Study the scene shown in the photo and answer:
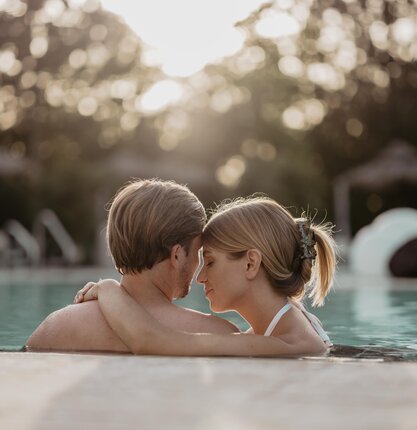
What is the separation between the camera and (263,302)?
11.7ft

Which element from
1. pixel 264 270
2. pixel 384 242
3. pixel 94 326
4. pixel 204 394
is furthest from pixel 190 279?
pixel 384 242

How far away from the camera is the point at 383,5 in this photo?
70.7 ft

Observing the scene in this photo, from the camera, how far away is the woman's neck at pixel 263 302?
3.57m

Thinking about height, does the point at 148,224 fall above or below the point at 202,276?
above

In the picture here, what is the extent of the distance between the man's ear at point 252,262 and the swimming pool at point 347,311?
49 cm

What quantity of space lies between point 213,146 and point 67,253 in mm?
8089

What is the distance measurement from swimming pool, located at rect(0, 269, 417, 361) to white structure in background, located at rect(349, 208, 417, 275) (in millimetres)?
726

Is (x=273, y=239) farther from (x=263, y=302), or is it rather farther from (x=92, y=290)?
(x=92, y=290)

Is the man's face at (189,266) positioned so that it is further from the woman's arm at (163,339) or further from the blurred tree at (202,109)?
the blurred tree at (202,109)

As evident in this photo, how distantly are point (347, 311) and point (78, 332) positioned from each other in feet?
15.0

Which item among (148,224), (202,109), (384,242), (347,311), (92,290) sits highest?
(202,109)

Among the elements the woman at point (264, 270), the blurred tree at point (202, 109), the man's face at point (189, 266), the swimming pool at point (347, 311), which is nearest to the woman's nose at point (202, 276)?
the woman at point (264, 270)

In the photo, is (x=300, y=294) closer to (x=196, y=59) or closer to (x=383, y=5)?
(x=383, y=5)

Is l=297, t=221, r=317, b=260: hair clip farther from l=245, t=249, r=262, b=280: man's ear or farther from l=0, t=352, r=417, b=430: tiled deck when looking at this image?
l=0, t=352, r=417, b=430: tiled deck
